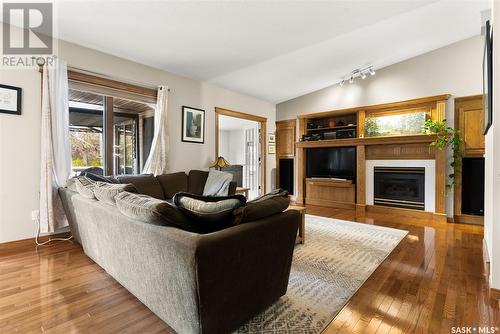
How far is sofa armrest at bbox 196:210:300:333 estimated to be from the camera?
4.05 ft

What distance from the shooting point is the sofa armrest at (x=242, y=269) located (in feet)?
4.05

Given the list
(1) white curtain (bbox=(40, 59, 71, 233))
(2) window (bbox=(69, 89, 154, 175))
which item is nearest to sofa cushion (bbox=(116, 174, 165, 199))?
(2) window (bbox=(69, 89, 154, 175))

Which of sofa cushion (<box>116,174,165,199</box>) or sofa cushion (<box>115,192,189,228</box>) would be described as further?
sofa cushion (<box>116,174,165,199</box>)

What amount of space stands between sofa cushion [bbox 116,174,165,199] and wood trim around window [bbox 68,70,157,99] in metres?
1.37

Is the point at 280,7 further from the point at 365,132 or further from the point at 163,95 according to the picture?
the point at 365,132

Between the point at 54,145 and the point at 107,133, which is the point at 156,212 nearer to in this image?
the point at 54,145

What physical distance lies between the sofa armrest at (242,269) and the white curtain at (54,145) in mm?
2850

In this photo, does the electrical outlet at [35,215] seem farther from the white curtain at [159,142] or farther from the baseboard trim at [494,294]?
the baseboard trim at [494,294]

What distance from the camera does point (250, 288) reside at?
1.52m

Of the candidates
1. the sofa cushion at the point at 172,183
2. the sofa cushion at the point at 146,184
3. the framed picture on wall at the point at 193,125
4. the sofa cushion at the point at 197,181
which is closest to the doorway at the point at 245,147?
the framed picture on wall at the point at 193,125

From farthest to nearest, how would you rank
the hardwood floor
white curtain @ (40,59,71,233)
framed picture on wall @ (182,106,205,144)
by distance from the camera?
framed picture on wall @ (182,106,205,144)
white curtain @ (40,59,71,233)
the hardwood floor

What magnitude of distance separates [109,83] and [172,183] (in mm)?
1763

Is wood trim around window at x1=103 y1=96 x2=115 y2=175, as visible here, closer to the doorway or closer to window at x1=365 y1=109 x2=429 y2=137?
the doorway

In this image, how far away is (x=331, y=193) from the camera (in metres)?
5.79
